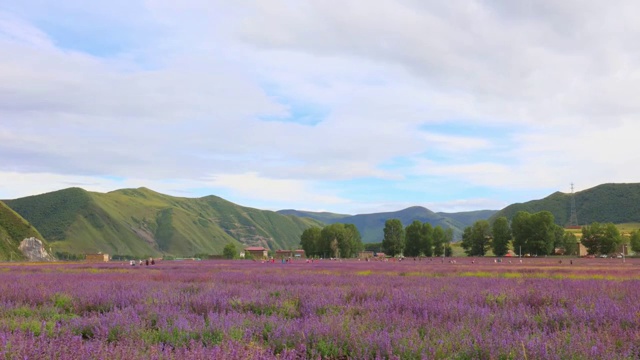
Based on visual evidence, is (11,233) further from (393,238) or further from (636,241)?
(636,241)

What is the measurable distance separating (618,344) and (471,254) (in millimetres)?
98260

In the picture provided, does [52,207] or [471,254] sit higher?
[52,207]

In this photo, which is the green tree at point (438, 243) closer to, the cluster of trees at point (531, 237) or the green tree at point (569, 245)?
the cluster of trees at point (531, 237)

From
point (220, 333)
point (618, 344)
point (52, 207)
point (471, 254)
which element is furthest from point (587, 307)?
point (52, 207)

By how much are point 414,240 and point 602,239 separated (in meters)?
33.8

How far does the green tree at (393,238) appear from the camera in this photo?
104 metres

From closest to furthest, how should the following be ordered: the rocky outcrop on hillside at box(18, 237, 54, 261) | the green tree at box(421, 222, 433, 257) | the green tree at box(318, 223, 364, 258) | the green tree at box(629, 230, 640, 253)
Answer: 1. the rocky outcrop on hillside at box(18, 237, 54, 261)
2. the green tree at box(629, 230, 640, 253)
3. the green tree at box(421, 222, 433, 257)
4. the green tree at box(318, 223, 364, 258)

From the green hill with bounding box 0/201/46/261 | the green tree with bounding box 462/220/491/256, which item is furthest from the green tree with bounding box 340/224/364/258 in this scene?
the green hill with bounding box 0/201/46/261

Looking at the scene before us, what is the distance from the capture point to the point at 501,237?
88.4m

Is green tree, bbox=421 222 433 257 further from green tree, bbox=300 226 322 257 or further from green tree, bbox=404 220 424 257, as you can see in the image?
green tree, bbox=300 226 322 257

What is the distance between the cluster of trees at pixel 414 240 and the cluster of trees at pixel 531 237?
694cm

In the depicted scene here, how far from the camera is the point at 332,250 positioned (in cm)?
10569

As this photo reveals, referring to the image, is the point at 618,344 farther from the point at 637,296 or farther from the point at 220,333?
the point at 637,296

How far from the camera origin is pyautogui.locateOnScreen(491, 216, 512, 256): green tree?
88250 mm
